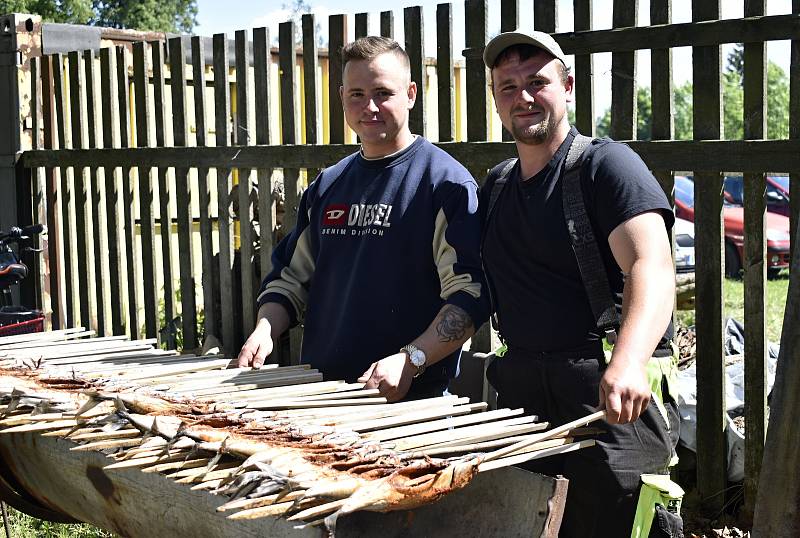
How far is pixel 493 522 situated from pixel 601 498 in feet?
2.28

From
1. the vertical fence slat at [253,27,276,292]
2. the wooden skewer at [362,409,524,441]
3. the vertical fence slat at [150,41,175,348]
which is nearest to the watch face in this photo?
the wooden skewer at [362,409,524,441]

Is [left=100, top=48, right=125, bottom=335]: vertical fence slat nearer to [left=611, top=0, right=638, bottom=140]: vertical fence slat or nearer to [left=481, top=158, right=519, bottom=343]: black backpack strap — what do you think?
[left=611, top=0, right=638, bottom=140]: vertical fence slat

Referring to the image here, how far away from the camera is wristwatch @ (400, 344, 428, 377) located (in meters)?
2.95

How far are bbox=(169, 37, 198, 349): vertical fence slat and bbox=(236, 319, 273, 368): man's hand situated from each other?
3.57m

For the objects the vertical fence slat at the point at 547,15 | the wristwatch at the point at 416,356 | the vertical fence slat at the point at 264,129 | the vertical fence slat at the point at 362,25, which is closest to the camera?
the wristwatch at the point at 416,356

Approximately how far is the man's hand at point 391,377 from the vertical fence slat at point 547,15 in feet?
7.41

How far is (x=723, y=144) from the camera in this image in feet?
13.6

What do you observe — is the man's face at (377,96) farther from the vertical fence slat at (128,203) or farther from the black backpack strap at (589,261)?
the vertical fence slat at (128,203)

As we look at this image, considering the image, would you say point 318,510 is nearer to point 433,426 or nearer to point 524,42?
point 433,426

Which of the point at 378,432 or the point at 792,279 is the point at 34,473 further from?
the point at 792,279

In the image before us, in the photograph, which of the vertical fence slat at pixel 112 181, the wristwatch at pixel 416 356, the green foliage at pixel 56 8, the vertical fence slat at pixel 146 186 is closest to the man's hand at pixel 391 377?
the wristwatch at pixel 416 356

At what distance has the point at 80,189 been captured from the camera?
7566 millimetres

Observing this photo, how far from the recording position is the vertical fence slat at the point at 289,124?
5.91 m

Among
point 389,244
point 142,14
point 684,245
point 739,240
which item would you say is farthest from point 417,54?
point 142,14
